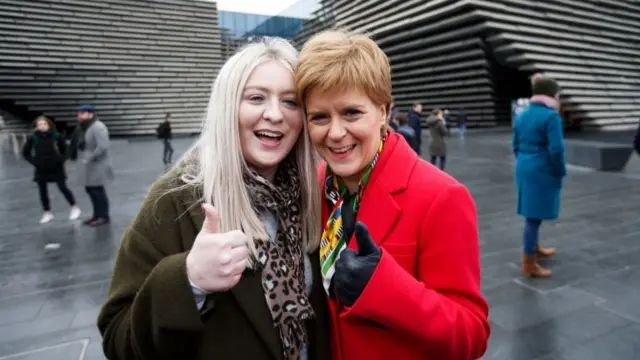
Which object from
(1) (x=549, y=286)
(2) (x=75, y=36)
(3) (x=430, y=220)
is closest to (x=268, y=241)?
(3) (x=430, y=220)

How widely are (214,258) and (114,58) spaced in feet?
87.4

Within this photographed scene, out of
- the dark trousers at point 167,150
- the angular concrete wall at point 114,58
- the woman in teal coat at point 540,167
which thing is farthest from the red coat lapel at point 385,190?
the angular concrete wall at point 114,58

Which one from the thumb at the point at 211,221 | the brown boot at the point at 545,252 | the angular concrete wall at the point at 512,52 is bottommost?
the brown boot at the point at 545,252

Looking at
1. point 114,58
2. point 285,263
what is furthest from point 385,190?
point 114,58

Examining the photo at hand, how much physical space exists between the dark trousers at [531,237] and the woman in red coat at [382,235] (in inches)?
110

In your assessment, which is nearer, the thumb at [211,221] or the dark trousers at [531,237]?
the thumb at [211,221]

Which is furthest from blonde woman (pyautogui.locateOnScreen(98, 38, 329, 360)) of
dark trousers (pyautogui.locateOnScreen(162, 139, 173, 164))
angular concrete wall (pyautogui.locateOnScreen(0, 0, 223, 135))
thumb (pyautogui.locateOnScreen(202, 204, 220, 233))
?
angular concrete wall (pyautogui.locateOnScreen(0, 0, 223, 135))

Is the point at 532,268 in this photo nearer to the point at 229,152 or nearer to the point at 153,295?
the point at 229,152

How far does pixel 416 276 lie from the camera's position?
3.98 feet

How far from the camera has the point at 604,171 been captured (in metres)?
8.77

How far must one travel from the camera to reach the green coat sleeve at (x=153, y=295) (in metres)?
1.00

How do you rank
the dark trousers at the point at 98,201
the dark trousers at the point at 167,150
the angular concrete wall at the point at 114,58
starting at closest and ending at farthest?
the dark trousers at the point at 98,201 < the dark trousers at the point at 167,150 < the angular concrete wall at the point at 114,58

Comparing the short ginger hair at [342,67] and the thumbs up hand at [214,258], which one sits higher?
the short ginger hair at [342,67]

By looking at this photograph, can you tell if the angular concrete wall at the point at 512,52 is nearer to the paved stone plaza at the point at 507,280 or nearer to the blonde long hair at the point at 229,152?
the paved stone plaza at the point at 507,280
